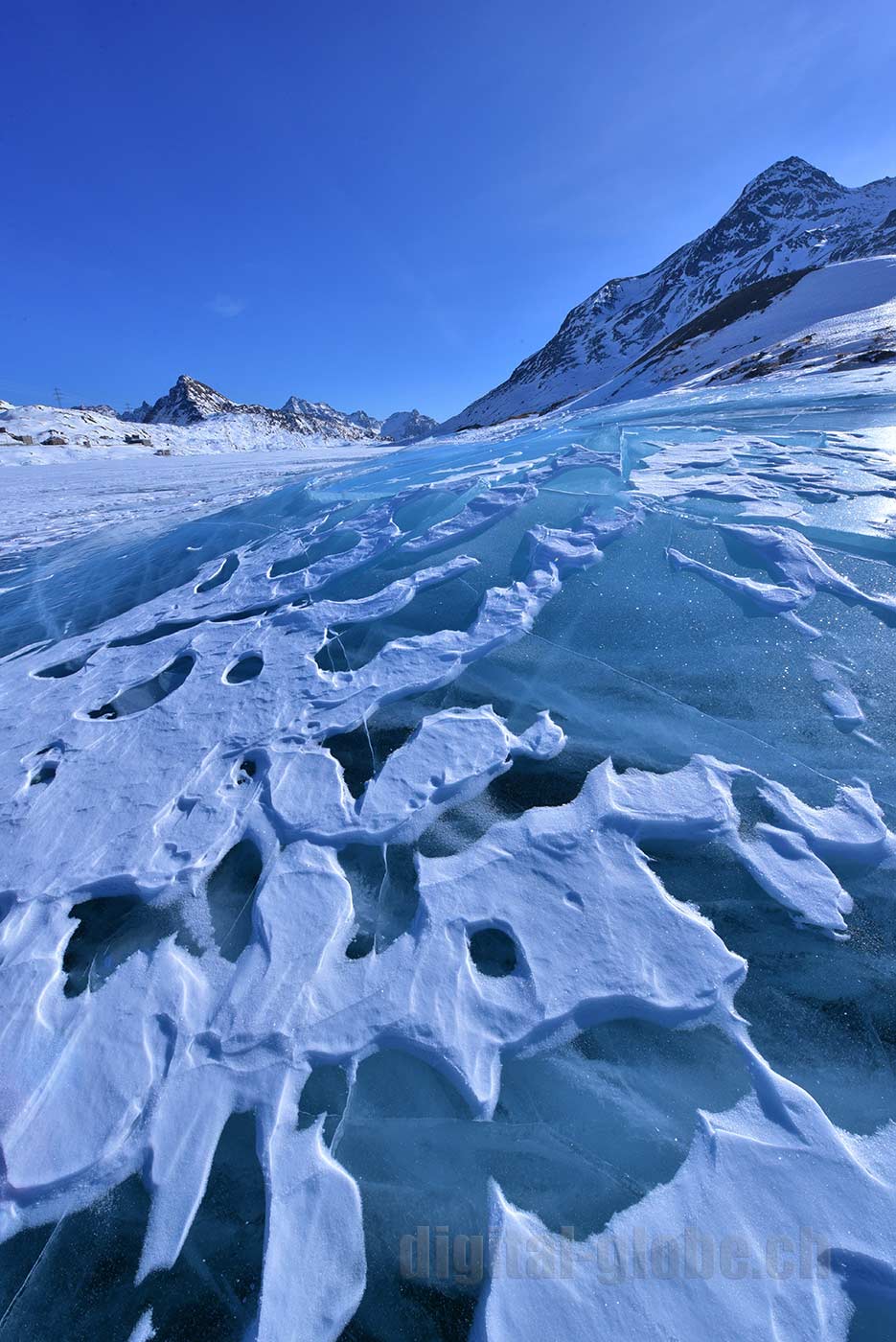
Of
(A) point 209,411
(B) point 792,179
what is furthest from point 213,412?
(B) point 792,179

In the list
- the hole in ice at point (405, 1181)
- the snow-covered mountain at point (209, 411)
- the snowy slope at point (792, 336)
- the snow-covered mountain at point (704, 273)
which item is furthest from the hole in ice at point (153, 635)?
the snow-covered mountain at point (209, 411)

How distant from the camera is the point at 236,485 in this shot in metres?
13.9

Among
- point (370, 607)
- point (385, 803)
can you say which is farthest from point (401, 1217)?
point (370, 607)

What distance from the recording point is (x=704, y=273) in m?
91.8

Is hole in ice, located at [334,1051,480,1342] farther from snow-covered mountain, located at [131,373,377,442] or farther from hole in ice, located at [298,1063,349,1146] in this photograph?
snow-covered mountain, located at [131,373,377,442]

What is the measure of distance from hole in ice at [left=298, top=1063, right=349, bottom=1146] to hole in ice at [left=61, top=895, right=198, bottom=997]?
0.65 m

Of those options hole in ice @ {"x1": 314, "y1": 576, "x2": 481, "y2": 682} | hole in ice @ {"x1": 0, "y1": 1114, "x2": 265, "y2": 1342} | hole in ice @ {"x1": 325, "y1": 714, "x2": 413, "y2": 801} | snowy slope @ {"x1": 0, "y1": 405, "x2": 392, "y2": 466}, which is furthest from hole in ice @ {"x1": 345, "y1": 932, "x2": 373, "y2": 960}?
snowy slope @ {"x1": 0, "y1": 405, "x2": 392, "y2": 466}

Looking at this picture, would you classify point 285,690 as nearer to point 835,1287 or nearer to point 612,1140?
point 612,1140

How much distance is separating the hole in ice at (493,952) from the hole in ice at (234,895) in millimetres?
806

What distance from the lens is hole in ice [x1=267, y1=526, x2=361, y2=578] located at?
543 cm

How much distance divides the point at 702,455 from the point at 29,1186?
828cm

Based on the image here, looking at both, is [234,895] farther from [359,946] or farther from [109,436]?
[109,436]

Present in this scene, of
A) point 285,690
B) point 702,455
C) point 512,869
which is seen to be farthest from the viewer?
point 702,455

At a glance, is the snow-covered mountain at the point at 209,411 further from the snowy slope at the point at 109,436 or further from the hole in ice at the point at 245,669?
the hole in ice at the point at 245,669
